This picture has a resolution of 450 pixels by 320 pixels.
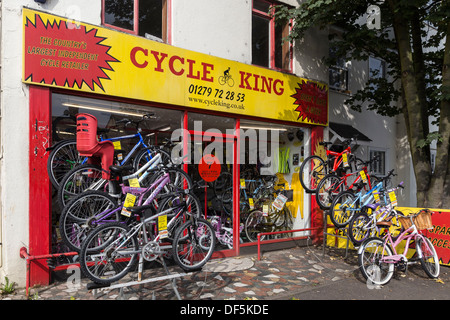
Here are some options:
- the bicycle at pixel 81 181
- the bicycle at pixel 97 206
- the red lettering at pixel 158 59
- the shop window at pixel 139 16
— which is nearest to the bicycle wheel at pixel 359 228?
the bicycle at pixel 97 206

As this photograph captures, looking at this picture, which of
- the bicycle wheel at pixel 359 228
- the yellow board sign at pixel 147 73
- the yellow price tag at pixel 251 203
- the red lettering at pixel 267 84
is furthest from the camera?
the yellow price tag at pixel 251 203

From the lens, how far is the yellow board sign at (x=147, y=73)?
518cm

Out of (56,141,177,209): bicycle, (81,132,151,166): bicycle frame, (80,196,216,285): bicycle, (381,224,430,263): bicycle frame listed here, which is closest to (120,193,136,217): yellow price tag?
(80,196,216,285): bicycle

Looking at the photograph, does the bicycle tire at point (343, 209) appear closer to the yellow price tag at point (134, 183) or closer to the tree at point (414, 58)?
the tree at point (414, 58)

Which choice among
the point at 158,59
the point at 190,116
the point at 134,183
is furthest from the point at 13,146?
the point at 190,116

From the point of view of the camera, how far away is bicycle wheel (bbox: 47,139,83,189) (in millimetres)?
5023

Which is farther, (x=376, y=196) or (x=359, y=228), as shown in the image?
(x=376, y=196)

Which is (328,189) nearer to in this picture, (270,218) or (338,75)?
(270,218)

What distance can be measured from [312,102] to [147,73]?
4.53m

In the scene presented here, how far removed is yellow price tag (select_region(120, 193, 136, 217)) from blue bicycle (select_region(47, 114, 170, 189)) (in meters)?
1.24

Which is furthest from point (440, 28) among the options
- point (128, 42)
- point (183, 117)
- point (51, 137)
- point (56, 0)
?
point (51, 137)

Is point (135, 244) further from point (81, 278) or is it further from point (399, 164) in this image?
point (399, 164)

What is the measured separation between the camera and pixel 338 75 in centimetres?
1042

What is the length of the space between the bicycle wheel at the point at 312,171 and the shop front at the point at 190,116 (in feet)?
3.71
